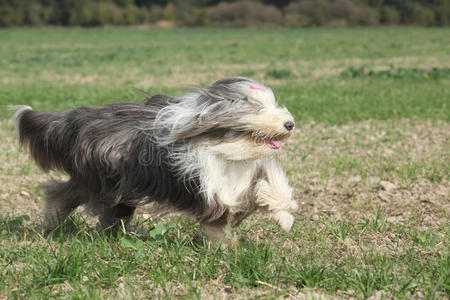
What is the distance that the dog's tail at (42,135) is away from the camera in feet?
13.8

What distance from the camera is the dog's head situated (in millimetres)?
3457

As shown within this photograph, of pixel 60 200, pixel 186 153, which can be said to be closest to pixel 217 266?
pixel 186 153

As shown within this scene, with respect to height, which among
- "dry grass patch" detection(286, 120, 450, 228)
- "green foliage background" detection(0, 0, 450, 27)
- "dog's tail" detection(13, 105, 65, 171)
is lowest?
"green foliage background" detection(0, 0, 450, 27)

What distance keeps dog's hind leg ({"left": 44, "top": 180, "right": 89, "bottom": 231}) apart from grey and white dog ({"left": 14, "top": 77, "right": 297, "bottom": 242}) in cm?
4

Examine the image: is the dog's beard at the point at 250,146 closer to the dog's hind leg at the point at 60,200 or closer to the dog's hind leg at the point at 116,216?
the dog's hind leg at the point at 116,216

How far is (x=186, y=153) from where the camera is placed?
11.8 feet

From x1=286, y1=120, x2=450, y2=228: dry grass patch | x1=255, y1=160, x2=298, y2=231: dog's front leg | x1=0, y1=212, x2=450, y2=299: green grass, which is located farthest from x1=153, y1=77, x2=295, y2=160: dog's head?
x1=286, y1=120, x2=450, y2=228: dry grass patch

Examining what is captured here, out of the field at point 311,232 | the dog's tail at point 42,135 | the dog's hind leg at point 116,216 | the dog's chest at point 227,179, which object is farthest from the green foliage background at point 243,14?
the dog's chest at point 227,179

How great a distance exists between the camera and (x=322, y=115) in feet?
31.4

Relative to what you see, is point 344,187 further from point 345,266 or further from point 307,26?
point 307,26

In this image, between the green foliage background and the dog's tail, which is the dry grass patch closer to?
the dog's tail

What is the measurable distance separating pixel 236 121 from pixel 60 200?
1.74 metres

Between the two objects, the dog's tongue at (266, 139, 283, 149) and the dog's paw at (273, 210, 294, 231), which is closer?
the dog's tongue at (266, 139, 283, 149)

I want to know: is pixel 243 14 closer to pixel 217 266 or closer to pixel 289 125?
pixel 289 125
